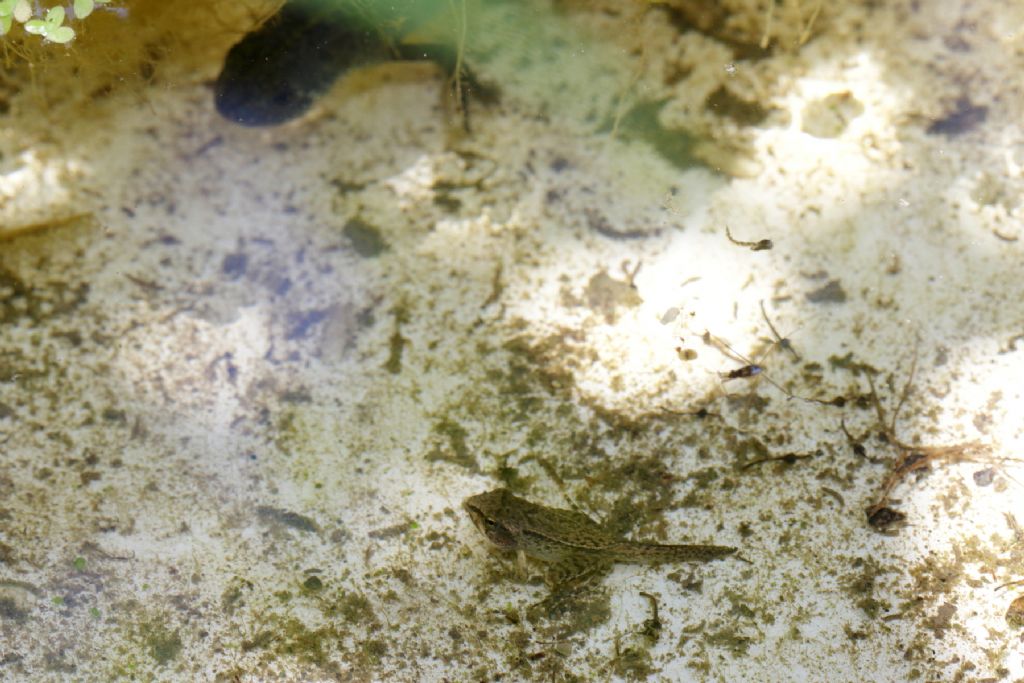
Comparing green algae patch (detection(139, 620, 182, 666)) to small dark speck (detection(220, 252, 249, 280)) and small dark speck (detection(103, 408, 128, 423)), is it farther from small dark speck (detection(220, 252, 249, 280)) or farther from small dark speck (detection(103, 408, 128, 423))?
small dark speck (detection(220, 252, 249, 280))

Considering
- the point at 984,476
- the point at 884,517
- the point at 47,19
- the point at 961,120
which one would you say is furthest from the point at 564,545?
the point at 47,19

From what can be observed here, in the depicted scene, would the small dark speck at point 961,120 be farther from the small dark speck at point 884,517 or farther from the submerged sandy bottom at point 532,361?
the small dark speck at point 884,517

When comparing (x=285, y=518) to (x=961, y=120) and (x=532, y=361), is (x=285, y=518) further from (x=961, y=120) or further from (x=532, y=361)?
(x=961, y=120)

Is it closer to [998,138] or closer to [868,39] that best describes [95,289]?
[868,39]

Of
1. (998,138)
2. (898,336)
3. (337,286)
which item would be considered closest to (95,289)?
(337,286)

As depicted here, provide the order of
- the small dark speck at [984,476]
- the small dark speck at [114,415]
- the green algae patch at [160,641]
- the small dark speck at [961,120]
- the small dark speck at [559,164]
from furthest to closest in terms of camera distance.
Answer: the small dark speck at [559,164]
the small dark speck at [961,120]
the small dark speck at [114,415]
the small dark speck at [984,476]
the green algae patch at [160,641]

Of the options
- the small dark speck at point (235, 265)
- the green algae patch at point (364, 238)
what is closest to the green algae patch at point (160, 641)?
the small dark speck at point (235, 265)
